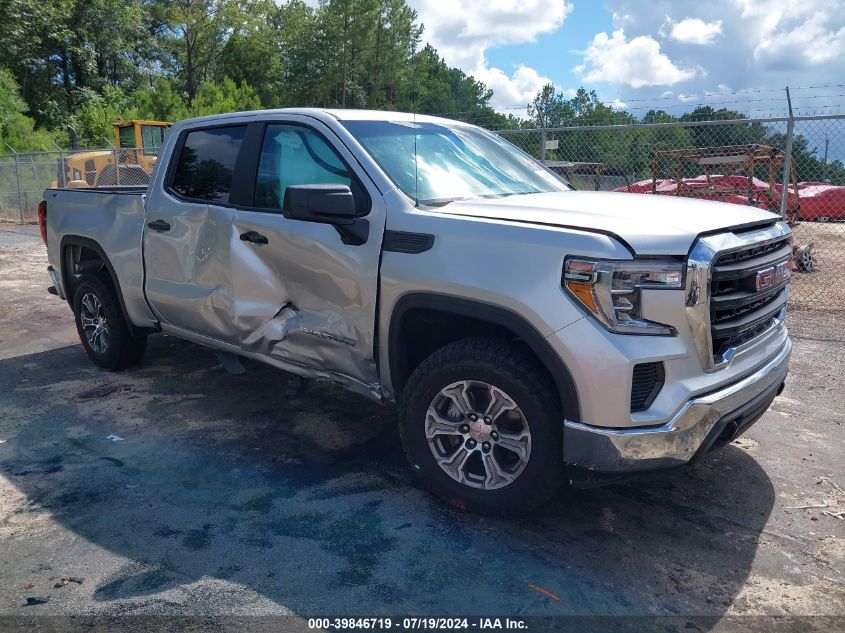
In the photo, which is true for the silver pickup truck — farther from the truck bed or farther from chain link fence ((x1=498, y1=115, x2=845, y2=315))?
chain link fence ((x1=498, y1=115, x2=845, y2=315))

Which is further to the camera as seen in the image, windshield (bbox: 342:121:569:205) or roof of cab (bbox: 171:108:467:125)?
roof of cab (bbox: 171:108:467:125)

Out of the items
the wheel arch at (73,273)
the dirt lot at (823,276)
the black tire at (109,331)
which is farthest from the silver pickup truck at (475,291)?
the dirt lot at (823,276)

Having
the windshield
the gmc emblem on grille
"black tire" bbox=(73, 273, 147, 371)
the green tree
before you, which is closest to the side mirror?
the windshield

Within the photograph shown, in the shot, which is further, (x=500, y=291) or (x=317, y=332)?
(x=317, y=332)

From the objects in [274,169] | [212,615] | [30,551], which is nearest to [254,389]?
[274,169]

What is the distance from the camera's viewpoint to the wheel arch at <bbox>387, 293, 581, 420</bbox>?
2.96 meters

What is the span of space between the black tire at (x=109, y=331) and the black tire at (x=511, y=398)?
3054mm

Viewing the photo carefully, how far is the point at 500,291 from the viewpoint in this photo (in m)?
3.06

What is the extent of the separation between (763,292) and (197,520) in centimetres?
292

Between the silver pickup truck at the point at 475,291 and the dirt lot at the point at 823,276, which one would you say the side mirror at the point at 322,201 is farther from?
the dirt lot at the point at 823,276

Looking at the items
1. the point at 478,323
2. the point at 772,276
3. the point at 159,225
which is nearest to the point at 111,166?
the point at 159,225

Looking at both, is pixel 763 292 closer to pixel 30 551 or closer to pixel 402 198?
pixel 402 198

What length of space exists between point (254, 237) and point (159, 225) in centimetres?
109

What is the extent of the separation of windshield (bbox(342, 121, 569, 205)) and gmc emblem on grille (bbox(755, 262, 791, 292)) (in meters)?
1.39
